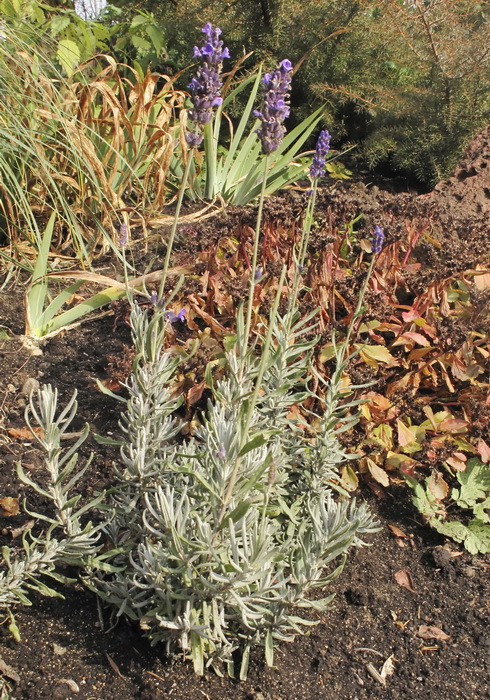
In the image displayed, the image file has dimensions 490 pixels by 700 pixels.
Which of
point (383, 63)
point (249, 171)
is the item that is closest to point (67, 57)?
point (249, 171)

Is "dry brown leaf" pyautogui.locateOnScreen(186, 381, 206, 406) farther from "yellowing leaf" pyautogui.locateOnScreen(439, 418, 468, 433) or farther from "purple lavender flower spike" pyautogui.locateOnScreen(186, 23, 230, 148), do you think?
"purple lavender flower spike" pyautogui.locateOnScreen(186, 23, 230, 148)

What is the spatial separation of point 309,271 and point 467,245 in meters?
0.86

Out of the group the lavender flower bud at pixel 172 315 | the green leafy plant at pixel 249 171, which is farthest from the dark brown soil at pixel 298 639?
the green leafy plant at pixel 249 171

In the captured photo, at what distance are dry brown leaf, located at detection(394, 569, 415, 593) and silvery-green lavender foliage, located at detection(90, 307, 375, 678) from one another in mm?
447

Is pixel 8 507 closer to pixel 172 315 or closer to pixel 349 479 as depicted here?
pixel 172 315

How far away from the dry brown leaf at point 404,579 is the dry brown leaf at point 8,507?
1401 millimetres

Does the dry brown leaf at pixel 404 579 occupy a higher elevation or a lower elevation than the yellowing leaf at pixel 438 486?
lower

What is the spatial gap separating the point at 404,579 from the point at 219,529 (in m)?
1.08

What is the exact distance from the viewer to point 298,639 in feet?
7.33

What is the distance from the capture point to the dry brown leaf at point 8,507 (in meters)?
2.43

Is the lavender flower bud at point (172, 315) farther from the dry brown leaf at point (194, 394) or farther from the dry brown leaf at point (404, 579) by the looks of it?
the dry brown leaf at point (404, 579)

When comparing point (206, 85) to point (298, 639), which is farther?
point (298, 639)

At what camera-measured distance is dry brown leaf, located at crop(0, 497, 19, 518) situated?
2.43 m

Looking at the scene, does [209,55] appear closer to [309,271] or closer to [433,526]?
[309,271]
